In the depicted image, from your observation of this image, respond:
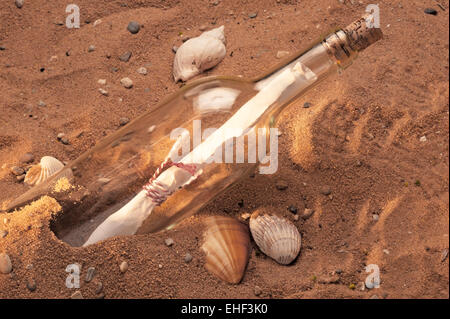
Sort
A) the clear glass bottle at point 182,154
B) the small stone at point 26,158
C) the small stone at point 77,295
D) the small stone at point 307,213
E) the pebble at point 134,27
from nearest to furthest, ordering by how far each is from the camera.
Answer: the small stone at point 77,295 < the clear glass bottle at point 182,154 < the small stone at point 307,213 < the small stone at point 26,158 < the pebble at point 134,27

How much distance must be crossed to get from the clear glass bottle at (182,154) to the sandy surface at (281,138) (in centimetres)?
9

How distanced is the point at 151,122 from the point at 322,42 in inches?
26.9

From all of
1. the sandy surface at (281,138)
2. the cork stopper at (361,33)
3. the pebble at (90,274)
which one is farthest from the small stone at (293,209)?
the pebble at (90,274)

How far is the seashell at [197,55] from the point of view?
2188mm

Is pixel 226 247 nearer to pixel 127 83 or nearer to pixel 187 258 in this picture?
pixel 187 258

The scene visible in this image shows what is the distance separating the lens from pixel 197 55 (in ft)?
7.15

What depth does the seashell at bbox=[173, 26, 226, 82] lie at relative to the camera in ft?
7.18

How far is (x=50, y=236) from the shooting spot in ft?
5.47

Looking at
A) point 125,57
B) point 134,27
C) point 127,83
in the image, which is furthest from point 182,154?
point 134,27

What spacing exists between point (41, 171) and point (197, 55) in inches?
30.9

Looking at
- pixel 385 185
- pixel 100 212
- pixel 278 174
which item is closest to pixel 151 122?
pixel 100 212

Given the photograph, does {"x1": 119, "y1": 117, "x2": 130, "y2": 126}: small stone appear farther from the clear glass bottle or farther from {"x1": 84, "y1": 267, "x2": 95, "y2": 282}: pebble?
{"x1": 84, "y1": 267, "x2": 95, "y2": 282}: pebble

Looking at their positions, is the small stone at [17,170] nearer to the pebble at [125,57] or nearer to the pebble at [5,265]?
the pebble at [5,265]

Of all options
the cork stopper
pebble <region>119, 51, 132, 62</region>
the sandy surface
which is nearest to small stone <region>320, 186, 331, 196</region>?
the sandy surface
